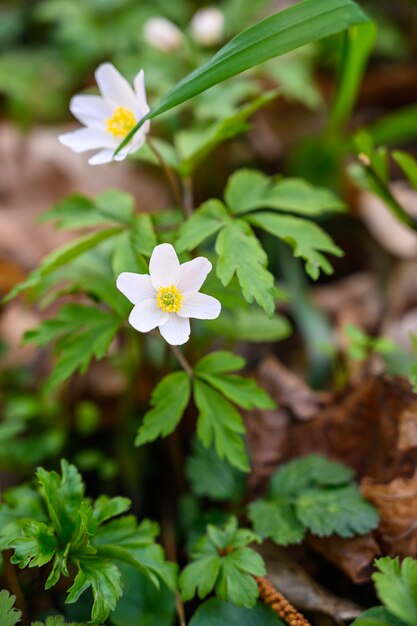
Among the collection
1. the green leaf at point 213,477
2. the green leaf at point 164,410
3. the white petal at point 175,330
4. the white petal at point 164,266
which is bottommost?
the green leaf at point 213,477

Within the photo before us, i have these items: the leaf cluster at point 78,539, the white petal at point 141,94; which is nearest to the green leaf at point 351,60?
the white petal at point 141,94

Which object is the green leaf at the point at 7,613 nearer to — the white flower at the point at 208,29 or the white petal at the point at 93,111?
the white petal at the point at 93,111

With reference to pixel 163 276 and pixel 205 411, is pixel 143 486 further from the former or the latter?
pixel 163 276

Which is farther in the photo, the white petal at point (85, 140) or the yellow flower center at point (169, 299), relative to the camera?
the white petal at point (85, 140)

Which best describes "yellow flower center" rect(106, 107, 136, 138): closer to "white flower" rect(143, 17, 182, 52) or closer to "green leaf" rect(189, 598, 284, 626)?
"green leaf" rect(189, 598, 284, 626)

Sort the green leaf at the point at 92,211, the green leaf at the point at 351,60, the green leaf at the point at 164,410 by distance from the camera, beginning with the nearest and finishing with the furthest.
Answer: the green leaf at the point at 164,410
the green leaf at the point at 92,211
the green leaf at the point at 351,60

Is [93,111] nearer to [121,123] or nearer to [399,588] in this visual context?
[121,123]
